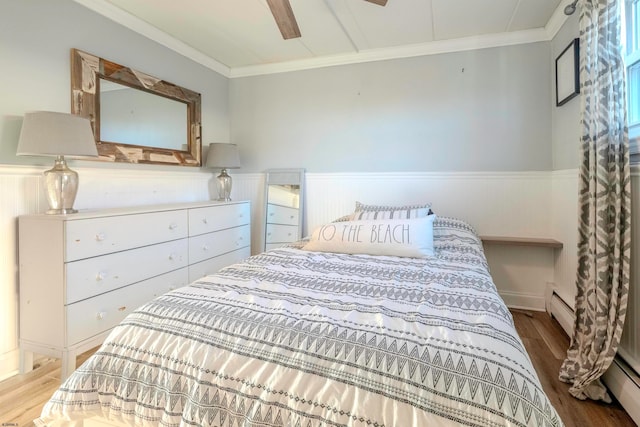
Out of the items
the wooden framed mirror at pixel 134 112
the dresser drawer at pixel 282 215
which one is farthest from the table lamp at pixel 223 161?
the dresser drawer at pixel 282 215

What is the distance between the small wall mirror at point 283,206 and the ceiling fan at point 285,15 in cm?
157

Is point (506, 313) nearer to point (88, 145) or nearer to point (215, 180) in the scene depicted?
point (88, 145)

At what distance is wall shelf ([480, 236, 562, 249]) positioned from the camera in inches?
100

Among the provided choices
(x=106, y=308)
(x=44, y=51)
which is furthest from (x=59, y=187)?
(x=44, y=51)

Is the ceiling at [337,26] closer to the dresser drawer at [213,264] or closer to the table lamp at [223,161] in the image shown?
the table lamp at [223,161]

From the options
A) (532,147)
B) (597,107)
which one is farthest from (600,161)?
(532,147)

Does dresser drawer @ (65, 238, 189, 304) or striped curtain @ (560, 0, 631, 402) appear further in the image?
dresser drawer @ (65, 238, 189, 304)

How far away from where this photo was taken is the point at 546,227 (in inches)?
108

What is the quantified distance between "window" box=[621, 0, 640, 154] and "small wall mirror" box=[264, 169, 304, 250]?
2406 millimetres

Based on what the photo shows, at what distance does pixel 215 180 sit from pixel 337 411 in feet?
10.0

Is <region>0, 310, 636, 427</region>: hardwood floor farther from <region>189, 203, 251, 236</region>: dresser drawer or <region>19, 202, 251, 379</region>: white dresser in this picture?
<region>189, 203, 251, 236</region>: dresser drawer

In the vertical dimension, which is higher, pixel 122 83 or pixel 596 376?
pixel 122 83

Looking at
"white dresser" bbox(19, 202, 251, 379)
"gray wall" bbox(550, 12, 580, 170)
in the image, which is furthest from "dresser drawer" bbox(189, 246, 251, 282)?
"gray wall" bbox(550, 12, 580, 170)

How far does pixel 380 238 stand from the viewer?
77.9 inches
